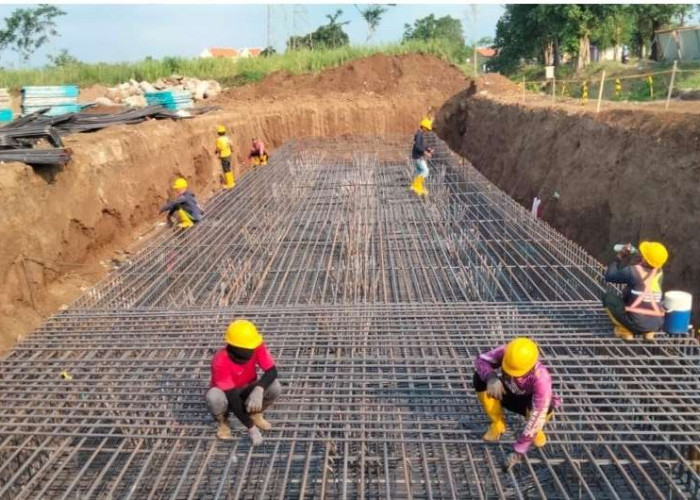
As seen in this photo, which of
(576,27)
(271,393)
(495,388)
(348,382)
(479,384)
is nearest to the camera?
(495,388)

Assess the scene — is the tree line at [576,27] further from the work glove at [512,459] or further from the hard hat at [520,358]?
the work glove at [512,459]

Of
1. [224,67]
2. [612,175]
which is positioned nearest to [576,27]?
[224,67]

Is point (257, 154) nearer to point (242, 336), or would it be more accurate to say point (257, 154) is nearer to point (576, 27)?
point (242, 336)

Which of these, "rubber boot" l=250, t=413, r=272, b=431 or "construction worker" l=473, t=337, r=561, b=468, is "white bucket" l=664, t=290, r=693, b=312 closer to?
"construction worker" l=473, t=337, r=561, b=468

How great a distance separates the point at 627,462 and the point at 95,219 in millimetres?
7237

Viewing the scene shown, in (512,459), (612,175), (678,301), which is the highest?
(612,175)

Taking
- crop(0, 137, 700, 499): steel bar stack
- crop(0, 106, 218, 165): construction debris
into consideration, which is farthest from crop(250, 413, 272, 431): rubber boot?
crop(0, 106, 218, 165): construction debris

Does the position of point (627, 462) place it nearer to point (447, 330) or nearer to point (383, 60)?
point (447, 330)

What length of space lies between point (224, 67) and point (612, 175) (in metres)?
20.6

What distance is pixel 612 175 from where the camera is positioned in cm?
772

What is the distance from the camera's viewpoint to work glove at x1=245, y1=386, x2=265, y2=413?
337 cm

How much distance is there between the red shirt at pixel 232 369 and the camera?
3455mm

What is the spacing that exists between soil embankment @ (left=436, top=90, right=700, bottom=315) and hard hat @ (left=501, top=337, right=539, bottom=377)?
3.15 metres

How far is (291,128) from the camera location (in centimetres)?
1927
